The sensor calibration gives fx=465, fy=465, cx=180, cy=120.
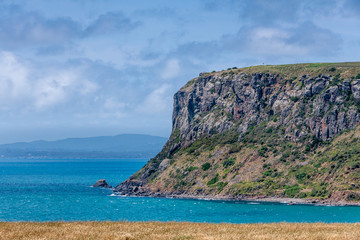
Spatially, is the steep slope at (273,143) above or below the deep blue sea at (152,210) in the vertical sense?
above

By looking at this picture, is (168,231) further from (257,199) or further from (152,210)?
(257,199)

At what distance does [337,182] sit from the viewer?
13788 centimetres

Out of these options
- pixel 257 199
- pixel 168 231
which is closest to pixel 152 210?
pixel 257 199

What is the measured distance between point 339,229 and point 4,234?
987 inches

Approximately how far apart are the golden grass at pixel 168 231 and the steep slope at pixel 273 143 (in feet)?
334

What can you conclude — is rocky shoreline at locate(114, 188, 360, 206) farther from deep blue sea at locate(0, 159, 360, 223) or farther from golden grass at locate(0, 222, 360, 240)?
golden grass at locate(0, 222, 360, 240)

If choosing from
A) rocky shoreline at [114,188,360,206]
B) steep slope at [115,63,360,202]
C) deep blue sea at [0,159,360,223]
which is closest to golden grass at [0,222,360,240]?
deep blue sea at [0,159,360,223]

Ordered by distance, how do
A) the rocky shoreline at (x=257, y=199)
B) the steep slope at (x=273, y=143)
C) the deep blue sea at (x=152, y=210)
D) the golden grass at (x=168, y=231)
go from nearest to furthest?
1. the golden grass at (x=168, y=231)
2. the deep blue sea at (x=152, y=210)
3. the rocky shoreline at (x=257, y=199)
4. the steep slope at (x=273, y=143)

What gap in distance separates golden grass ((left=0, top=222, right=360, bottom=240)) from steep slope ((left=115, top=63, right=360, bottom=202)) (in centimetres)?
10184

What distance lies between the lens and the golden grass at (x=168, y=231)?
32375mm

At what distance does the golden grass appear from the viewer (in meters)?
32.4

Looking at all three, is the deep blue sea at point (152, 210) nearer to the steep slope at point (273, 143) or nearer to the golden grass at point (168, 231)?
the steep slope at point (273, 143)

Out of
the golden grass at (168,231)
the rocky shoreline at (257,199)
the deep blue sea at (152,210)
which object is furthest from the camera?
the rocky shoreline at (257,199)

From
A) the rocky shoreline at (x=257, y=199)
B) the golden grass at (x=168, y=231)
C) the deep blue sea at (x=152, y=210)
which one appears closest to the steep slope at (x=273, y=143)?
the rocky shoreline at (x=257, y=199)
